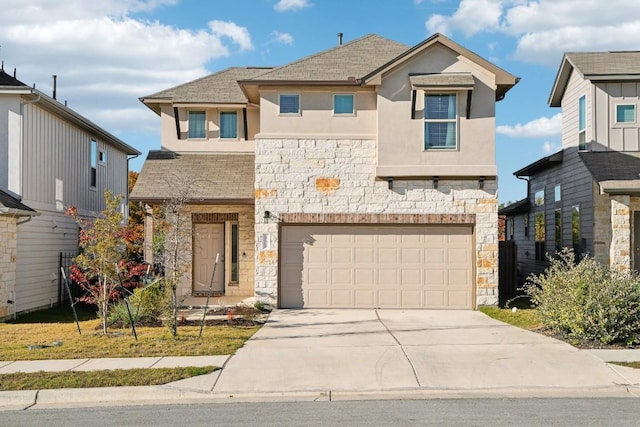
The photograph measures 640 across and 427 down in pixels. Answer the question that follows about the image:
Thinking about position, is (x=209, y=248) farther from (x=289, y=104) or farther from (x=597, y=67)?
(x=597, y=67)

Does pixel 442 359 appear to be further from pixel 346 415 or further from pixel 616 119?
pixel 616 119

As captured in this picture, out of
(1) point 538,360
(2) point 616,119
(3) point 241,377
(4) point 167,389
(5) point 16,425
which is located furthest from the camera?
(2) point 616,119

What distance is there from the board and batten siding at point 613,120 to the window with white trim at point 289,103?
8694 millimetres

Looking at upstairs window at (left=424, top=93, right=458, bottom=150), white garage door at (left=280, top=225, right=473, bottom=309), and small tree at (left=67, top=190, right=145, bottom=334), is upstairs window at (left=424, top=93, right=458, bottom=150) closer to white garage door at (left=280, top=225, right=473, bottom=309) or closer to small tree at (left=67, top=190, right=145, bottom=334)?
white garage door at (left=280, top=225, right=473, bottom=309)

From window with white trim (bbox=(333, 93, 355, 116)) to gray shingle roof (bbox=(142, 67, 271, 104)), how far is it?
Answer: 3684 mm

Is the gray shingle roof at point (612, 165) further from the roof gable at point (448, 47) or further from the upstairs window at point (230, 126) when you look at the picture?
the upstairs window at point (230, 126)

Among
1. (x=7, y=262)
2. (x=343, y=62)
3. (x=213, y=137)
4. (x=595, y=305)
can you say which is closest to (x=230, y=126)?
(x=213, y=137)

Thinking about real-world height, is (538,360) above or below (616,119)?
below

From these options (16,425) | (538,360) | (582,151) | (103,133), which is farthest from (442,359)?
(103,133)

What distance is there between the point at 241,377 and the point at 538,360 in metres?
4.72

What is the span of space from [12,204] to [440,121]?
10.9m

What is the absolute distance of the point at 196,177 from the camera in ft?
61.7

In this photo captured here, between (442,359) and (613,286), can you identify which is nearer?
(442,359)

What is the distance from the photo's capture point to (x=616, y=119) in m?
18.8
